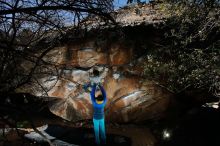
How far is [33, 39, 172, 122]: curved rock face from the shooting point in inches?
397

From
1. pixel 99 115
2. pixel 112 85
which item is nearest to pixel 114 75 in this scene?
pixel 112 85

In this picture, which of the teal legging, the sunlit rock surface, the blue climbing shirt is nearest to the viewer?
the blue climbing shirt

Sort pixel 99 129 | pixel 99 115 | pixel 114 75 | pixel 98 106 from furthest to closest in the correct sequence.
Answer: pixel 114 75 < pixel 99 129 < pixel 99 115 < pixel 98 106

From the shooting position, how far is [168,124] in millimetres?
9867

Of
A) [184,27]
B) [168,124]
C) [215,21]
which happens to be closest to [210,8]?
[215,21]

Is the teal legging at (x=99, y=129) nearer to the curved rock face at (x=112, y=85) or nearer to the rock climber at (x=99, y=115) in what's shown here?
the rock climber at (x=99, y=115)

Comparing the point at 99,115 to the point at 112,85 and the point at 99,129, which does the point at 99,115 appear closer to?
the point at 99,129

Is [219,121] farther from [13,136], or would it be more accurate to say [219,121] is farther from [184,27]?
[13,136]

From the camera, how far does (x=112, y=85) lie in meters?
10.3

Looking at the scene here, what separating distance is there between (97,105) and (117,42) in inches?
100

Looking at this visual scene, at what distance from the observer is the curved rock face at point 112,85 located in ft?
33.1

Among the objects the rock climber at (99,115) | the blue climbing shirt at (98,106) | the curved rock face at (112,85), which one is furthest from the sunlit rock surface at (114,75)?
the blue climbing shirt at (98,106)

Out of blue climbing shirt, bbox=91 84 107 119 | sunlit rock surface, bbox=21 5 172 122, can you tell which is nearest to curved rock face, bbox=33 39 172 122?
sunlit rock surface, bbox=21 5 172 122

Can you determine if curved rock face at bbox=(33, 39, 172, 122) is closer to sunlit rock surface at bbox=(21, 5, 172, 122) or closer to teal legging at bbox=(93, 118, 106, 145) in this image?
sunlit rock surface at bbox=(21, 5, 172, 122)
